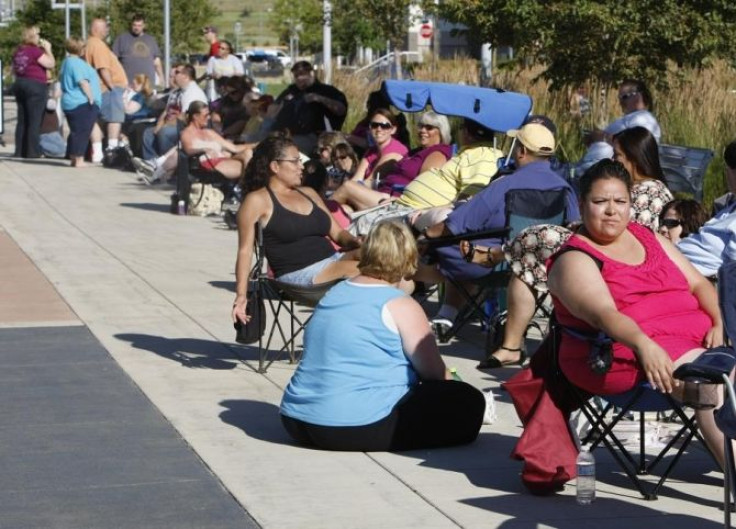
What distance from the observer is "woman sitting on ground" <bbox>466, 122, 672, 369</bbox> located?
9.16 metres

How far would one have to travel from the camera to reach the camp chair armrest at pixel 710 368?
5.25 meters

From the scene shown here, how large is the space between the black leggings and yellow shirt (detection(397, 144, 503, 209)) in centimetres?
376

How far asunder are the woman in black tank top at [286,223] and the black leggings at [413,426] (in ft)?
6.44

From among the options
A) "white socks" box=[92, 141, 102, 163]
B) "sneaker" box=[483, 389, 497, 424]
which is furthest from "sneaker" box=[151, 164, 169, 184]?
"sneaker" box=[483, 389, 497, 424]

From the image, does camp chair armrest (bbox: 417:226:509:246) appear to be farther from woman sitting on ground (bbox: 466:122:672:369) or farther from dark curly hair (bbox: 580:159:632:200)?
dark curly hair (bbox: 580:159:632:200)

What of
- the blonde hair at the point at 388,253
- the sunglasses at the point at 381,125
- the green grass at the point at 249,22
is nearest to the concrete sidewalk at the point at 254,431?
the blonde hair at the point at 388,253

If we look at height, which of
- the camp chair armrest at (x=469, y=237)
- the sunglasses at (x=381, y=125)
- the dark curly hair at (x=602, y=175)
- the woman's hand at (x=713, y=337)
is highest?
the dark curly hair at (x=602, y=175)

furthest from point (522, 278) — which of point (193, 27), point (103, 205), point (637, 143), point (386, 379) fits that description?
point (193, 27)

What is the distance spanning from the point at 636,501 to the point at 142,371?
375cm

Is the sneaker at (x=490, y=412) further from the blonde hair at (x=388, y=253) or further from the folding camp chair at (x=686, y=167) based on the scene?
the folding camp chair at (x=686, y=167)

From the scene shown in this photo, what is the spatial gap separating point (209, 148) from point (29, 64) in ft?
22.5

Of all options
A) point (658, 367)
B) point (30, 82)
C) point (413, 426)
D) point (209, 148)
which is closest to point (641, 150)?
point (413, 426)

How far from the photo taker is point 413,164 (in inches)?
504

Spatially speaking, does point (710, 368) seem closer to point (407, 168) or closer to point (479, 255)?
point (479, 255)
